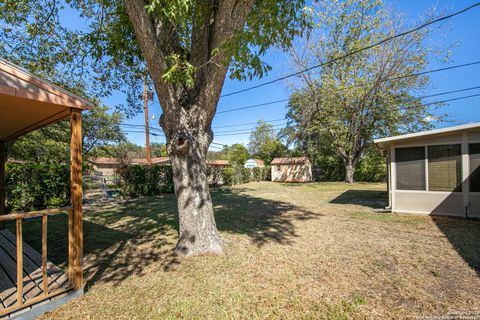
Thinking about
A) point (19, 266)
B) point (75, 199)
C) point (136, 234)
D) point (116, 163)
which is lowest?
point (136, 234)

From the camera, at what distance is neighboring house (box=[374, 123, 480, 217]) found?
5.40 metres

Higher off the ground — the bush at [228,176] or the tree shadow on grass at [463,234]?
the bush at [228,176]

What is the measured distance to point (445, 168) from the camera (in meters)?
5.71

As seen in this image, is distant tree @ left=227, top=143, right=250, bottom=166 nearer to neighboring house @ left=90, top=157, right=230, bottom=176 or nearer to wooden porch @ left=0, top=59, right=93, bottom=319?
neighboring house @ left=90, top=157, right=230, bottom=176

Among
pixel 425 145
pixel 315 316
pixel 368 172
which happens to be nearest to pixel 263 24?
pixel 315 316

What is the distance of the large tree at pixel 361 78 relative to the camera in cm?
1339

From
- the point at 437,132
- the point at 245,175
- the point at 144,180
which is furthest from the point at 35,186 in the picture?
the point at 245,175

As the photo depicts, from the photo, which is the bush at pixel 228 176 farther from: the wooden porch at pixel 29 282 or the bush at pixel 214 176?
the wooden porch at pixel 29 282

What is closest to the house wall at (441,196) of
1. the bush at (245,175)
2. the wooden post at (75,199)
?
the wooden post at (75,199)

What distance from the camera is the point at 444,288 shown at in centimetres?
248

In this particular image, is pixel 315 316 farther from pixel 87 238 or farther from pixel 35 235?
pixel 35 235

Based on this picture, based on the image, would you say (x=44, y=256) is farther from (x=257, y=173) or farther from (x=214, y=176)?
(x=257, y=173)

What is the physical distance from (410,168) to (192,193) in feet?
20.9

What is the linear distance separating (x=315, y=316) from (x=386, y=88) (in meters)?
16.7
